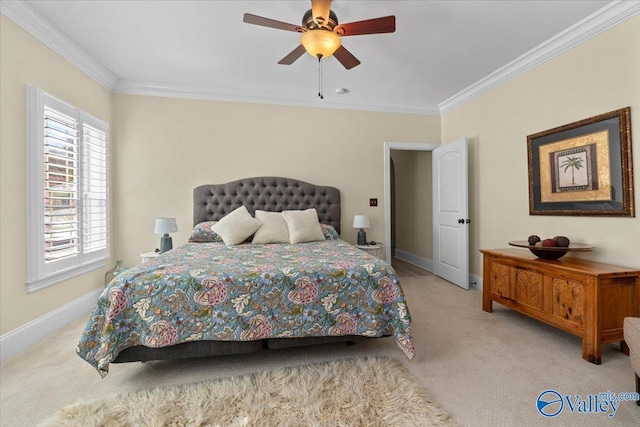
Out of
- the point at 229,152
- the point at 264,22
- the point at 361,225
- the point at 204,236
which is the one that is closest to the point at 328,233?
the point at 361,225

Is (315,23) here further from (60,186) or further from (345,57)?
(60,186)

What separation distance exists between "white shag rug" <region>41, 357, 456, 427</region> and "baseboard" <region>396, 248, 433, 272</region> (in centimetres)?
347

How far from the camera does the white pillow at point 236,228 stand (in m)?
3.38

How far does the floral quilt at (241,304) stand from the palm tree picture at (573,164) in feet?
7.11

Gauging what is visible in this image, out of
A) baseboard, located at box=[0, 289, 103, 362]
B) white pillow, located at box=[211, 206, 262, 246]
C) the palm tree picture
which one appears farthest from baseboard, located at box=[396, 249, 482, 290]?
baseboard, located at box=[0, 289, 103, 362]

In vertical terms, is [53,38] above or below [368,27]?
above

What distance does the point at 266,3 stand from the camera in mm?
2314

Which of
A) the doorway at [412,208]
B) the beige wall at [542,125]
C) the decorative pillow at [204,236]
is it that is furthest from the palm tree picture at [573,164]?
the decorative pillow at [204,236]

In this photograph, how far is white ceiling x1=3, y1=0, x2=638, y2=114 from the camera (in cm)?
238

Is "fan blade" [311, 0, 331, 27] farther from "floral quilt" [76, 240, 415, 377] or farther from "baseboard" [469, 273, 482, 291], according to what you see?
"baseboard" [469, 273, 482, 291]

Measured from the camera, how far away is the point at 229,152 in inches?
162

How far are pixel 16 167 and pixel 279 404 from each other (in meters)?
2.79

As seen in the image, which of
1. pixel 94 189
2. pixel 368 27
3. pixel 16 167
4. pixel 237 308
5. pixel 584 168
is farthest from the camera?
pixel 94 189

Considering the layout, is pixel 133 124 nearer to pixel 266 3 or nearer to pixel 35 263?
pixel 35 263
